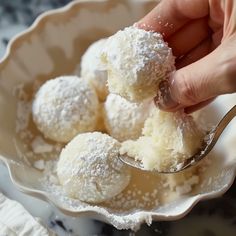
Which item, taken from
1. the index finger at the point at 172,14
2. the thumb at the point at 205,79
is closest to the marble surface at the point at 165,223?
the thumb at the point at 205,79

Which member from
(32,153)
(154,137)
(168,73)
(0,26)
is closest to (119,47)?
(168,73)

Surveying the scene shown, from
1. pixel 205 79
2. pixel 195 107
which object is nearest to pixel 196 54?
pixel 195 107

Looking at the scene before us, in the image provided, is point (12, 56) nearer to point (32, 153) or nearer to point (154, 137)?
point (32, 153)

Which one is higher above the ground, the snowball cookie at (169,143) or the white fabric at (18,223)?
the white fabric at (18,223)

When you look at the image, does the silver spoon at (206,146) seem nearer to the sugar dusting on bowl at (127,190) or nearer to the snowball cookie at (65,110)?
the sugar dusting on bowl at (127,190)

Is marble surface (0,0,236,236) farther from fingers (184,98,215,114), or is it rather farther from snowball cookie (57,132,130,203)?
fingers (184,98,215,114)

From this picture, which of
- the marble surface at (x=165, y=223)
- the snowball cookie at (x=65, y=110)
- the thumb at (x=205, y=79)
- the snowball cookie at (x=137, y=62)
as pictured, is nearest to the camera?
the thumb at (x=205, y=79)

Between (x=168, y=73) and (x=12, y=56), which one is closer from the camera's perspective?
(x=168, y=73)
